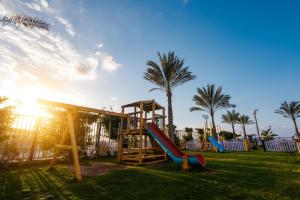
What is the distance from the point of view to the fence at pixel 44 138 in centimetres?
634

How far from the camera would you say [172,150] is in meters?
6.48

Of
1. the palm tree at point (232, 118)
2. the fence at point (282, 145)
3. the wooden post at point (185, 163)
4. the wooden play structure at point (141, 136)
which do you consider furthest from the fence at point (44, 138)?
the palm tree at point (232, 118)

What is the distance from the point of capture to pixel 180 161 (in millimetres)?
5809

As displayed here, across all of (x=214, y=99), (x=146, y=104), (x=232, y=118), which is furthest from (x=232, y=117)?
(x=146, y=104)

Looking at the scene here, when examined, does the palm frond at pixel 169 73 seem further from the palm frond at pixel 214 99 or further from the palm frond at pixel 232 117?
the palm frond at pixel 232 117

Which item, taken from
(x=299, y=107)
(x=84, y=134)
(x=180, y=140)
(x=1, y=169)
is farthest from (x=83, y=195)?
(x=299, y=107)

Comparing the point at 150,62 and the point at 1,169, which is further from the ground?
the point at 150,62

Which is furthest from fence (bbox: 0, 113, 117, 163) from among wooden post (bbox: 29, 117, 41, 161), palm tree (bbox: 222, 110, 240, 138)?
palm tree (bbox: 222, 110, 240, 138)

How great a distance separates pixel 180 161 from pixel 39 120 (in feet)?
23.1

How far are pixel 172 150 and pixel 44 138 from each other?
20.2 feet

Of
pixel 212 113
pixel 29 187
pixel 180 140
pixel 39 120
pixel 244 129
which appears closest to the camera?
pixel 29 187

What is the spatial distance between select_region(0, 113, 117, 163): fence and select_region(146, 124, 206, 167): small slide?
455cm

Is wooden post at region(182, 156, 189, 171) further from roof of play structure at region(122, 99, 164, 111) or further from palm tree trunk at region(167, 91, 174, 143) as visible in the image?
palm tree trunk at region(167, 91, 174, 143)

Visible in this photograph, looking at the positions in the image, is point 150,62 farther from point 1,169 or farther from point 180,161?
point 1,169
